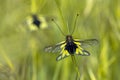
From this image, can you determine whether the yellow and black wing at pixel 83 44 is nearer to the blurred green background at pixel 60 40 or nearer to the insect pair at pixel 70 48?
the insect pair at pixel 70 48

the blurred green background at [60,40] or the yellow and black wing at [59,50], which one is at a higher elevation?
the yellow and black wing at [59,50]

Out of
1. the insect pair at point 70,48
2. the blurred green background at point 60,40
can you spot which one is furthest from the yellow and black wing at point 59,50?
the blurred green background at point 60,40

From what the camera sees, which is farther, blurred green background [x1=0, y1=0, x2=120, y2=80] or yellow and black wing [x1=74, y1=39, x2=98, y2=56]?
blurred green background [x1=0, y1=0, x2=120, y2=80]

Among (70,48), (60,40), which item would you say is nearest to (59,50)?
(70,48)

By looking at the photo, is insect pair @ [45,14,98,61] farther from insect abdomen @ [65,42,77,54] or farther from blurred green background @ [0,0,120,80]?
blurred green background @ [0,0,120,80]

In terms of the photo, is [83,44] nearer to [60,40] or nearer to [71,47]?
[71,47]

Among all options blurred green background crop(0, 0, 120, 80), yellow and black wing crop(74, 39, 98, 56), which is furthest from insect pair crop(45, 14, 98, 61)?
blurred green background crop(0, 0, 120, 80)

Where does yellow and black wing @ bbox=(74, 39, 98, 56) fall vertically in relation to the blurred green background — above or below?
above

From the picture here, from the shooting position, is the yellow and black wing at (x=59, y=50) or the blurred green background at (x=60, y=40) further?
the blurred green background at (x=60, y=40)
